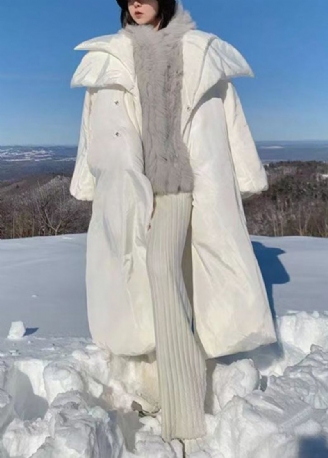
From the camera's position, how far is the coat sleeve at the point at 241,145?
208cm

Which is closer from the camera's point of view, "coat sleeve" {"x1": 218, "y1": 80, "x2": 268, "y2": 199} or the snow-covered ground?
the snow-covered ground

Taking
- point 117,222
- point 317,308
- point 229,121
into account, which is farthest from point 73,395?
point 317,308

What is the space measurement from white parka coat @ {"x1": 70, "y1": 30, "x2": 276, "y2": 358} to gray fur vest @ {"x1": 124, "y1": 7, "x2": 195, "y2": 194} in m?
0.03

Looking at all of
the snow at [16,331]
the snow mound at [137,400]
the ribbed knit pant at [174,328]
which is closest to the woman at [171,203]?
the ribbed knit pant at [174,328]

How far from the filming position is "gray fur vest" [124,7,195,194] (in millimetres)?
1902

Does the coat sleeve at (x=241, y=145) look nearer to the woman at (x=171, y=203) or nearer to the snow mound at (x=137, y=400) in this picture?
the woman at (x=171, y=203)

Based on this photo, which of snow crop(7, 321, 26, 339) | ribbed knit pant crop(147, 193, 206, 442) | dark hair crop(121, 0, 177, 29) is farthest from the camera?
snow crop(7, 321, 26, 339)

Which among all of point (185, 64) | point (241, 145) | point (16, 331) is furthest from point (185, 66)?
point (16, 331)

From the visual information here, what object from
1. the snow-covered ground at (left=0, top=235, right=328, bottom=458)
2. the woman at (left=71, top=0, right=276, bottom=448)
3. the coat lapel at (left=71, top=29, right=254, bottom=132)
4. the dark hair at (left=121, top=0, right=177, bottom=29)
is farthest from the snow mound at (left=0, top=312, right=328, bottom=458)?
the dark hair at (left=121, top=0, right=177, bottom=29)

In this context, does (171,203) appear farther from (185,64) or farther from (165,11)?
(165,11)

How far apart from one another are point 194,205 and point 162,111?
32 centimetres

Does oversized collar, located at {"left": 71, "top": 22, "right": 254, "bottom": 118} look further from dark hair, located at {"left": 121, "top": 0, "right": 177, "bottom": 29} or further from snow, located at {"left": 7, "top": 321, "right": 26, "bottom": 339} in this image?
snow, located at {"left": 7, "top": 321, "right": 26, "bottom": 339}

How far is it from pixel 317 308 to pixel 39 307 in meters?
1.47

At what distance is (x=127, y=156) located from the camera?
193 cm
